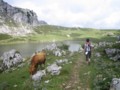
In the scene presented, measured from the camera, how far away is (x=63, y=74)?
94.6 ft

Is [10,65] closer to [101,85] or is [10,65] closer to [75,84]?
[75,84]

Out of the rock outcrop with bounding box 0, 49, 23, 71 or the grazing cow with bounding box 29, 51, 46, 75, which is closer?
the grazing cow with bounding box 29, 51, 46, 75

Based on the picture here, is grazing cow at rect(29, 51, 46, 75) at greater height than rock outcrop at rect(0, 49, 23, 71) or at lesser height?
greater

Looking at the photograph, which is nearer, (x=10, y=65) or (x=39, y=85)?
(x=39, y=85)

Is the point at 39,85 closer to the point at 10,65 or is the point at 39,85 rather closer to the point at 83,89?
the point at 83,89

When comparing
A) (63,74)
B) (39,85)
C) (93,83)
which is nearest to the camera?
(93,83)

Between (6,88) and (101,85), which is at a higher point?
(101,85)

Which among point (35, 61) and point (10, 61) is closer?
point (35, 61)

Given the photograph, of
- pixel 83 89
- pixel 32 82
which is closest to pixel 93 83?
pixel 83 89

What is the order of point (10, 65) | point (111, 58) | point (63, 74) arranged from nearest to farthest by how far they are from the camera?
1. point (63, 74)
2. point (111, 58)
3. point (10, 65)

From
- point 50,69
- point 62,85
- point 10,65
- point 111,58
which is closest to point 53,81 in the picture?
point 62,85

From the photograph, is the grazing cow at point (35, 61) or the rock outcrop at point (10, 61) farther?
the rock outcrop at point (10, 61)

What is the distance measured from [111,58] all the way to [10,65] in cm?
1753

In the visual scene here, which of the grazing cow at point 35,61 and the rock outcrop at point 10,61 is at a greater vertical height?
the grazing cow at point 35,61
